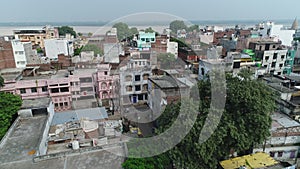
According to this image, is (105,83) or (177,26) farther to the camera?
(177,26)

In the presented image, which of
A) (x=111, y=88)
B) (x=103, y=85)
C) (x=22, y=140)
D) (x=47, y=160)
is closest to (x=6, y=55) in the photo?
(x=103, y=85)

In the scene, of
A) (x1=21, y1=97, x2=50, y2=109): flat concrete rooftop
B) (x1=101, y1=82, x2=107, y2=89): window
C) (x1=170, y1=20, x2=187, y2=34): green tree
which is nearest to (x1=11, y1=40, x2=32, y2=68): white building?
(x1=101, y1=82, x2=107, y2=89): window

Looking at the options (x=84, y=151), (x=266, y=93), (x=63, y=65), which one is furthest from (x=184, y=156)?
(x=63, y=65)

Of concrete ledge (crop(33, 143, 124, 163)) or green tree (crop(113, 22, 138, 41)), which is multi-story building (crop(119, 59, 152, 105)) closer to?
concrete ledge (crop(33, 143, 124, 163))

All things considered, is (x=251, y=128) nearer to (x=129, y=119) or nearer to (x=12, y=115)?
(x=129, y=119)

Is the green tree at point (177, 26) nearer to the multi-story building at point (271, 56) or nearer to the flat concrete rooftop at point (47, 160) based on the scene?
the multi-story building at point (271, 56)

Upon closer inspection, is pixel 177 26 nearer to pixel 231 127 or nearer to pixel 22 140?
pixel 22 140
